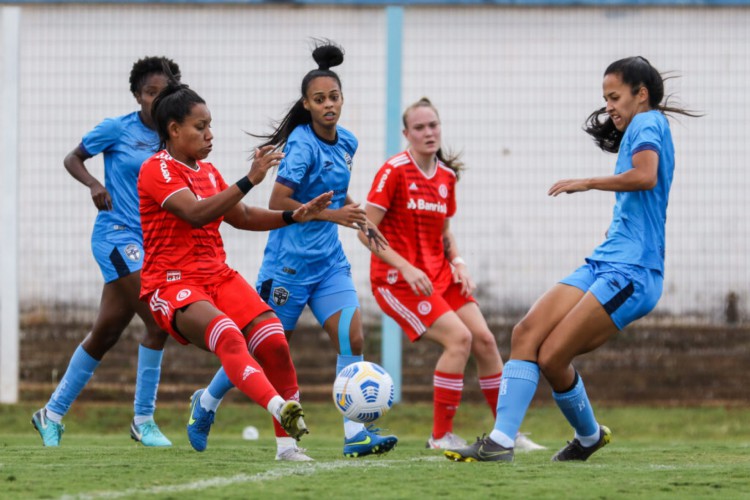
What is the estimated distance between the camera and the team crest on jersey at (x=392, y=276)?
731 cm

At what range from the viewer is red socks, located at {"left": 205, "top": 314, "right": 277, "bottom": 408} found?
197 inches

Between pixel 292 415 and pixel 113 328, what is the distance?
288 centimetres

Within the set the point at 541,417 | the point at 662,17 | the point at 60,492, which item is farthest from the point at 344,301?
the point at 662,17

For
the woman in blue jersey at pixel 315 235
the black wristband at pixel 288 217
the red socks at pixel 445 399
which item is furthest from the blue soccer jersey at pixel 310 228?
the red socks at pixel 445 399

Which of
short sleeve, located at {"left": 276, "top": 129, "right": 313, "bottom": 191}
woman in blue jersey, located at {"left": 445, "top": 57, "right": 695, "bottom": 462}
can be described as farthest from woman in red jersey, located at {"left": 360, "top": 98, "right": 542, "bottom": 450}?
woman in blue jersey, located at {"left": 445, "top": 57, "right": 695, "bottom": 462}

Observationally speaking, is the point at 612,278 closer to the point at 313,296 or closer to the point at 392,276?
the point at 313,296

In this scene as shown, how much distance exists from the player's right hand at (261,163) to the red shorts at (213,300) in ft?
1.91

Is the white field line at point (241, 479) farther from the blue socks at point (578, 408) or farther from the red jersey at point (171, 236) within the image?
the red jersey at point (171, 236)

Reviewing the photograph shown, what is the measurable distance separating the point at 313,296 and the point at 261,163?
4.64 ft

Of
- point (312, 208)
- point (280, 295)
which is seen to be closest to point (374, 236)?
point (280, 295)

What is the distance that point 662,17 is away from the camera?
11.0 m

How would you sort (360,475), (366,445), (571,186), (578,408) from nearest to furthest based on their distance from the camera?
(360,475) → (571,186) → (578,408) → (366,445)

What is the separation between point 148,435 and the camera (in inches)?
285

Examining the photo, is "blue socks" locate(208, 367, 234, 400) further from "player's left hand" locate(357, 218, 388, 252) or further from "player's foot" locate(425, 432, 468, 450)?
"player's foot" locate(425, 432, 468, 450)
